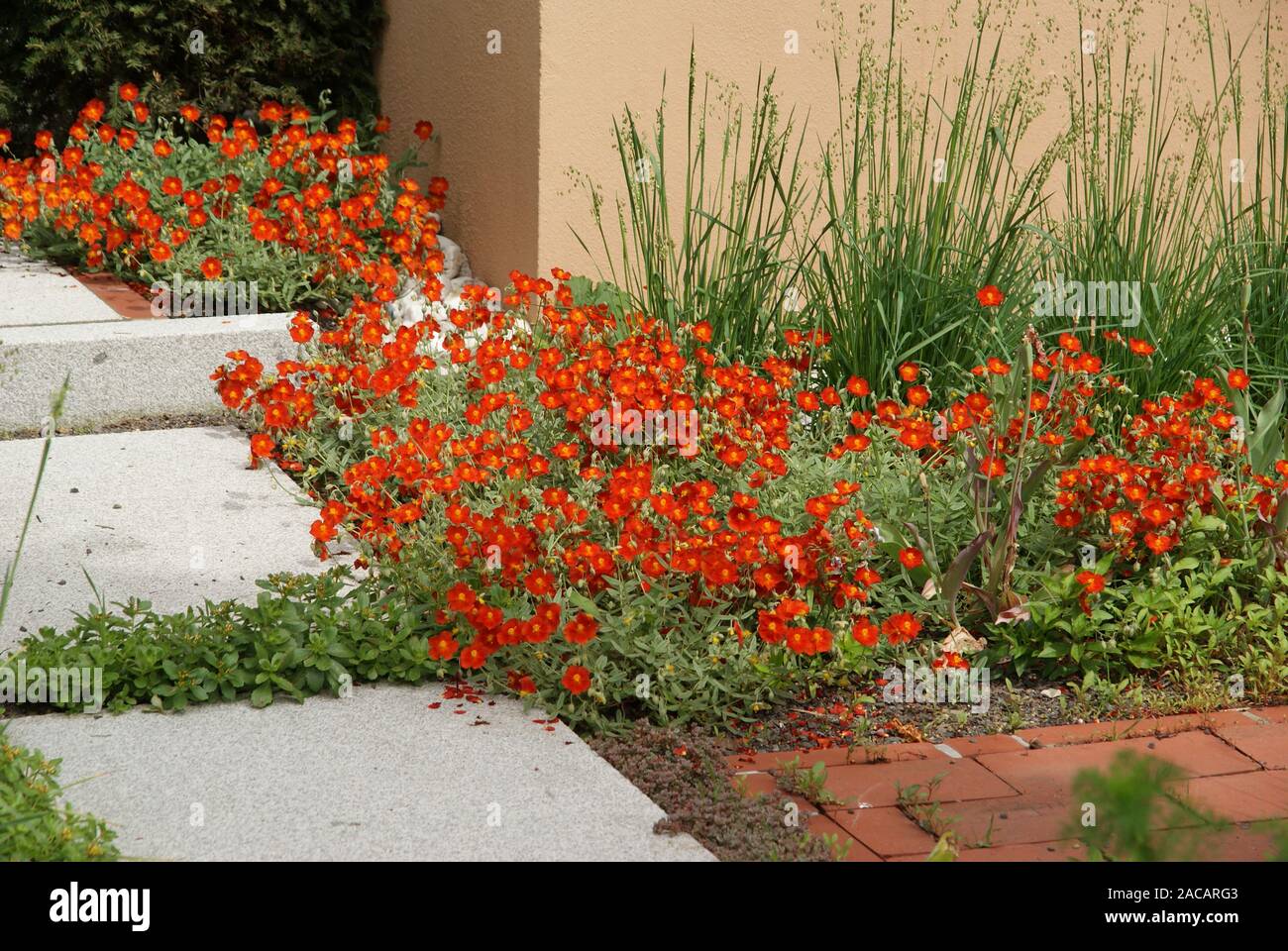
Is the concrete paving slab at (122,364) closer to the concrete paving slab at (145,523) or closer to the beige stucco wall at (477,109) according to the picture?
the concrete paving slab at (145,523)

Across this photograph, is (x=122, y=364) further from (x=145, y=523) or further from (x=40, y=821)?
(x=40, y=821)

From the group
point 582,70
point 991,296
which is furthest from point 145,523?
point 582,70

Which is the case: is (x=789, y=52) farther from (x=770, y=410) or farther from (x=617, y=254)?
(x=770, y=410)

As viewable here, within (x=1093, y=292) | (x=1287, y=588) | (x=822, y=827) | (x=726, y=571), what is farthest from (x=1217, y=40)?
(x=822, y=827)

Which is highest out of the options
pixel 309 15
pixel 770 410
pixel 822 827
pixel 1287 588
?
pixel 309 15

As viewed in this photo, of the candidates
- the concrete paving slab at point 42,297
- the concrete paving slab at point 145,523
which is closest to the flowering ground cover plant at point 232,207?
the concrete paving slab at point 42,297

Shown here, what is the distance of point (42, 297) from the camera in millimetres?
4719

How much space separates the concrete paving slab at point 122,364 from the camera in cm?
415

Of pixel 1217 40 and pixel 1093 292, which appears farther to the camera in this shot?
pixel 1217 40

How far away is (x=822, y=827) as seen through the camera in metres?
2.36

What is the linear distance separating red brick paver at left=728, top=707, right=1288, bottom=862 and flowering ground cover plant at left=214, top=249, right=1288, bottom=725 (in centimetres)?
25

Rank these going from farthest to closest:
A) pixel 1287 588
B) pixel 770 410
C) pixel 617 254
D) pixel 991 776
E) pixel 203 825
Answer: pixel 617 254 → pixel 770 410 → pixel 1287 588 → pixel 991 776 → pixel 203 825

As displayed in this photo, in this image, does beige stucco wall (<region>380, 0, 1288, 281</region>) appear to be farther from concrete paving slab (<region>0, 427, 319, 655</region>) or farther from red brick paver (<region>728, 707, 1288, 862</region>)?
red brick paver (<region>728, 707, 1288, 862</region>)

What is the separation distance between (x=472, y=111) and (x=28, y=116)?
195 cm
